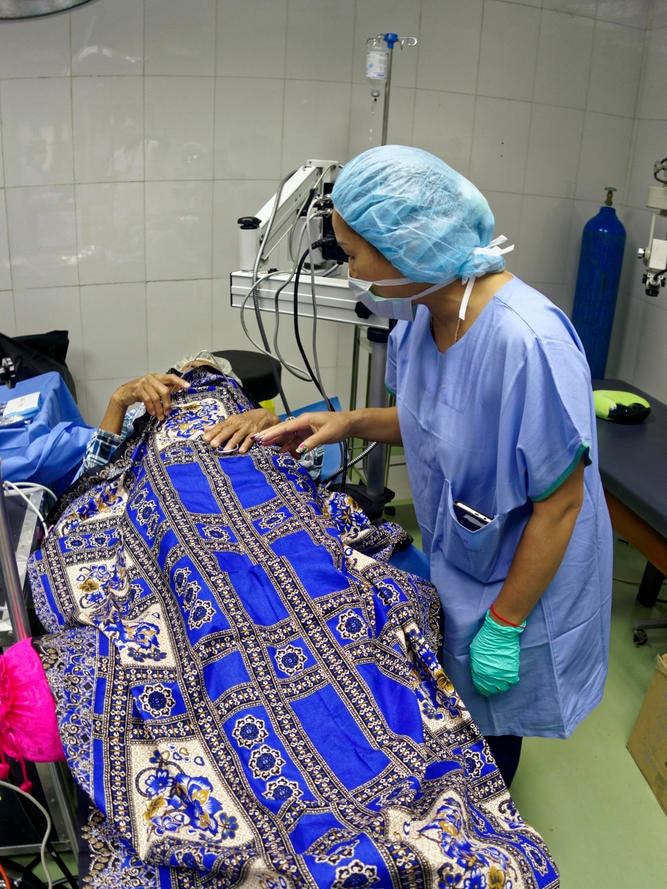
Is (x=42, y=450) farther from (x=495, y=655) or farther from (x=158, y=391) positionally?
(x=495, y=655)

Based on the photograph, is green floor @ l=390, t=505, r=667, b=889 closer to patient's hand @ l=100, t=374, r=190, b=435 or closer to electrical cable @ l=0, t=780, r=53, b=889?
electrical cable @ l=0, t=780, r=53, b=889

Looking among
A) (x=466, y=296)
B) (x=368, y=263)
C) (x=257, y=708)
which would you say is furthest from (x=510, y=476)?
(x=257, y=708)

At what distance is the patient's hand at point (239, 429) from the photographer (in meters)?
1.82

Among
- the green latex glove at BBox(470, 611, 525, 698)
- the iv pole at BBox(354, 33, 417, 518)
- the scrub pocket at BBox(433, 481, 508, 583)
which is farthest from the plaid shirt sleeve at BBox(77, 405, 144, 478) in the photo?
the green latex glove at BBox(470, 611, 525, 698)

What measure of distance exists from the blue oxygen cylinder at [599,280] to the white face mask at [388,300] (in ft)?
6.13

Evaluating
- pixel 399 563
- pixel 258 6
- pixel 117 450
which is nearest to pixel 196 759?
pixel 399 563

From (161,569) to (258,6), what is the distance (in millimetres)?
2043

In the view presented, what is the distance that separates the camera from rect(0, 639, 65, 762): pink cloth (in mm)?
1291

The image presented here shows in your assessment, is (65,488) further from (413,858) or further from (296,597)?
(413,858)

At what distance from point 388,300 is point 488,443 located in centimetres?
31

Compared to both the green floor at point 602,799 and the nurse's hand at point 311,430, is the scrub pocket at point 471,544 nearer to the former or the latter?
the nurse's hand at point 311,430

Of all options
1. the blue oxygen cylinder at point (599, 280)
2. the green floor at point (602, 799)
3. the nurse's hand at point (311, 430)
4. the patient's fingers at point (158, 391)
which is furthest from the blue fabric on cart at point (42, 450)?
the blue oxygen cylinder at point (599, 280)

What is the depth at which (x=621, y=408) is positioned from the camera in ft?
7.99

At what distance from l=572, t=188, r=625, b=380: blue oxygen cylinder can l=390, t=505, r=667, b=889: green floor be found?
1296 mm
